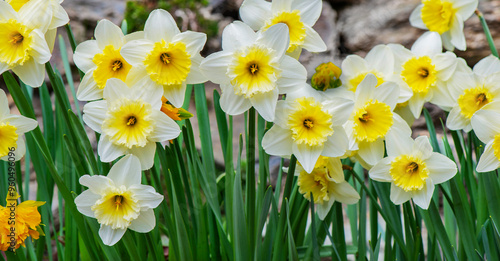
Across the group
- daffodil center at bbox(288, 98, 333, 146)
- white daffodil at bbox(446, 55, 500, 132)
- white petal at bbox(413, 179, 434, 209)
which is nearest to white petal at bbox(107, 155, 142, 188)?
daffodil center at bbox(288, 98, 333, 146)

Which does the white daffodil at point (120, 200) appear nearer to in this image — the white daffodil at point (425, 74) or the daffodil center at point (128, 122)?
→ the daffodil center at point (128, 122)

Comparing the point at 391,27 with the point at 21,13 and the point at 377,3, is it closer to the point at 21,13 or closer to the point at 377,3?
the point at 377,3

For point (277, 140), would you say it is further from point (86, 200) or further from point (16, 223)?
point (16, 223)

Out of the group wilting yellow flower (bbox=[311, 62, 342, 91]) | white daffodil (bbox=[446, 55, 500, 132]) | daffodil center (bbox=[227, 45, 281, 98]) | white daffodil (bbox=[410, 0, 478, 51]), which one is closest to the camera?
daffodil center (bbox=[227, 45, 281, 98])

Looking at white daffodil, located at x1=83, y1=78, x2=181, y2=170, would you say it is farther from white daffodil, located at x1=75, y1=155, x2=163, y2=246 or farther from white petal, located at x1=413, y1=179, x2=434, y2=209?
white petal, located at x1=413, y1=179, x2=434, y2=209

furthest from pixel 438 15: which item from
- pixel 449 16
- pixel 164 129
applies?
pixel 164 129
